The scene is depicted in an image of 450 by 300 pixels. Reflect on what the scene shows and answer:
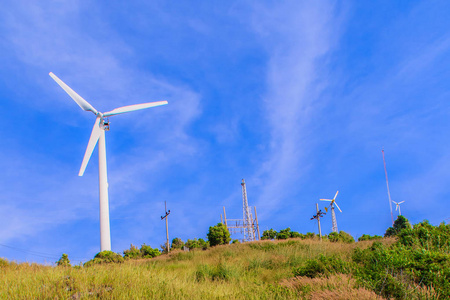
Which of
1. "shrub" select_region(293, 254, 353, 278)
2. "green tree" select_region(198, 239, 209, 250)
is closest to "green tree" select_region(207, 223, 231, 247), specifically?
"green tree" select_region(198, 239, 209, 250)

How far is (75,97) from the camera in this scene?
40438 millimetres

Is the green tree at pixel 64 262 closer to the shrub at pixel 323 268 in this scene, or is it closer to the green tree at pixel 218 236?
the shrub at pixel 323 268

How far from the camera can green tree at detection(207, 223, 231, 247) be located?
133 ft

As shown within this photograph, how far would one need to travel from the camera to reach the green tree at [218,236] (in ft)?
133

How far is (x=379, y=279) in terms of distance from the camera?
8.70 m

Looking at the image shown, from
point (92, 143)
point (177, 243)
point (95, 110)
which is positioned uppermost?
point (95, 110)

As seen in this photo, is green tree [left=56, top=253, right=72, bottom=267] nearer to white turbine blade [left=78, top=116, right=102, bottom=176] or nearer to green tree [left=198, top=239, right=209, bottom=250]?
white turbine blade [left=78, top=116, right=102, bottom=176]

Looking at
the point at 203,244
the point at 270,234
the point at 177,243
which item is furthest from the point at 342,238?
the point at 177,243

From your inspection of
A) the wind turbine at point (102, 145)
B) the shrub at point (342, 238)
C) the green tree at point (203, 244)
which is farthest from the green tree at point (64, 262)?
the shrub at point (342, 238)

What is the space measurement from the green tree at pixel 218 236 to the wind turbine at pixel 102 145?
11518 mm

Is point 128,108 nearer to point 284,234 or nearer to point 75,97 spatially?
point 75,97

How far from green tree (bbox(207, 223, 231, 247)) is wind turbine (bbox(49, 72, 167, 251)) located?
1152 centimetres

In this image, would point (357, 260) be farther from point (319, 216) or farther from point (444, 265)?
point (319, 216)

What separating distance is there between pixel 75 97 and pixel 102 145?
6.70m
